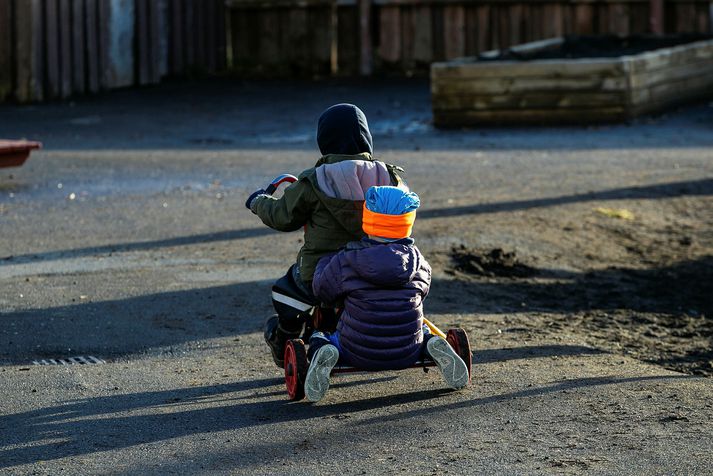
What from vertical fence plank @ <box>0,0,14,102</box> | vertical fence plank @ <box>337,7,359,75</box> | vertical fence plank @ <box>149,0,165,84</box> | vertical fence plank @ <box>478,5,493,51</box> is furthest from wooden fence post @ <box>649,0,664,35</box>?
vertical fence plank @ <box>0,0,14,102</box>

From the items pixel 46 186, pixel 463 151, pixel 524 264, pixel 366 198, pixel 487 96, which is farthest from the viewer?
pixel 487 96

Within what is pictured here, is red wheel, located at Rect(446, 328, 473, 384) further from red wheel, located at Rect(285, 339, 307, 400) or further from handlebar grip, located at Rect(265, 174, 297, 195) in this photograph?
handlebar grip, located at Rect(265, 174, 297, 195)

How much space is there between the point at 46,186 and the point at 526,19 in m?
11.7

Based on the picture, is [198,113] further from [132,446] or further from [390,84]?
[132,446]

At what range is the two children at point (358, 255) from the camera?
556cm

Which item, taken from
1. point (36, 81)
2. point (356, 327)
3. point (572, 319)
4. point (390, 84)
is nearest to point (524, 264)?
point (572, 319)

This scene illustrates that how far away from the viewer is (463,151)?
47.6 feet

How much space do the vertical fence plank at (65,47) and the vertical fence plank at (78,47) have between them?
7 centimetres

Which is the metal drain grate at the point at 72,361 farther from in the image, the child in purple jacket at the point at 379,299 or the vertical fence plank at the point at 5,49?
the vertical fence plank at the point at 5,49

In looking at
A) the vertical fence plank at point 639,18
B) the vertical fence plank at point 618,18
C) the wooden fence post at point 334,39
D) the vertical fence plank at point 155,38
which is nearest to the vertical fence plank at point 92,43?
the vertical fence plank at point 155,38

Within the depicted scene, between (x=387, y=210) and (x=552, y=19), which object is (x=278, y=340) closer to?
(x=387, y=210)

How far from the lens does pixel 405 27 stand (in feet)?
72.4

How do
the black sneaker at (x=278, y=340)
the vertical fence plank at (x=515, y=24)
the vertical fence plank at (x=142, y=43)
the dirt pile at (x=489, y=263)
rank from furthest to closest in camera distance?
the vertical fence plank at (x=515, y=24)
the vertical fence plank at (x=142, y=43)
the dirt pile at (x=489, y=263)
the black sneaker at (x=278, y=340)

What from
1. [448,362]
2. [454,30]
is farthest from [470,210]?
[454,30]
